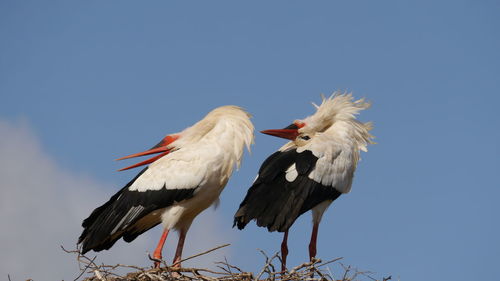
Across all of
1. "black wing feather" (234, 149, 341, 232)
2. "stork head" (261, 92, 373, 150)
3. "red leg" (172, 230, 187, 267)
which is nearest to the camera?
"black wing feather" (234, 149, 341, 232)

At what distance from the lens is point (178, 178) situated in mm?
9211

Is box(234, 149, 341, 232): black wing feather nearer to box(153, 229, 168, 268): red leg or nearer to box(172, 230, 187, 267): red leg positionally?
box(172, 230, 187, 267): red leg

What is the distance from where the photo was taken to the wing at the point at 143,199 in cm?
921

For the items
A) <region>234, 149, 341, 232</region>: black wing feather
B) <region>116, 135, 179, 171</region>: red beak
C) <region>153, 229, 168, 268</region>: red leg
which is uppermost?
<region>116, 135, 179, 171</region>: red beak

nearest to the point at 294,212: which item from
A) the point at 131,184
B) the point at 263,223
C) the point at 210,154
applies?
the point at 263,223

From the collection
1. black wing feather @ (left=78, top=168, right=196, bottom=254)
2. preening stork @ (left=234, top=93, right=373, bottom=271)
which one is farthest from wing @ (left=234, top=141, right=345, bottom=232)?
black wing feather @ (left=78, top=168, right=196, bottom=254)

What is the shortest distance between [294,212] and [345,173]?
0.93 m

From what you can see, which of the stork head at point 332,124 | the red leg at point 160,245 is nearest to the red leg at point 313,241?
the stork head at point 332,124

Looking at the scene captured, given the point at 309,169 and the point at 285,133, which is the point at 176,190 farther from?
the point at 285,133

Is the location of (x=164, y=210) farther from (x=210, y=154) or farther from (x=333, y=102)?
(x=333, y=102)

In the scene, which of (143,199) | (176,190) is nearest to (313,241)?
(176,190)

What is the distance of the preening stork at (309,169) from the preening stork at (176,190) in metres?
0.39

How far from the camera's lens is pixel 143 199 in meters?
9.30

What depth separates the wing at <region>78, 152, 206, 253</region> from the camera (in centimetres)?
921
